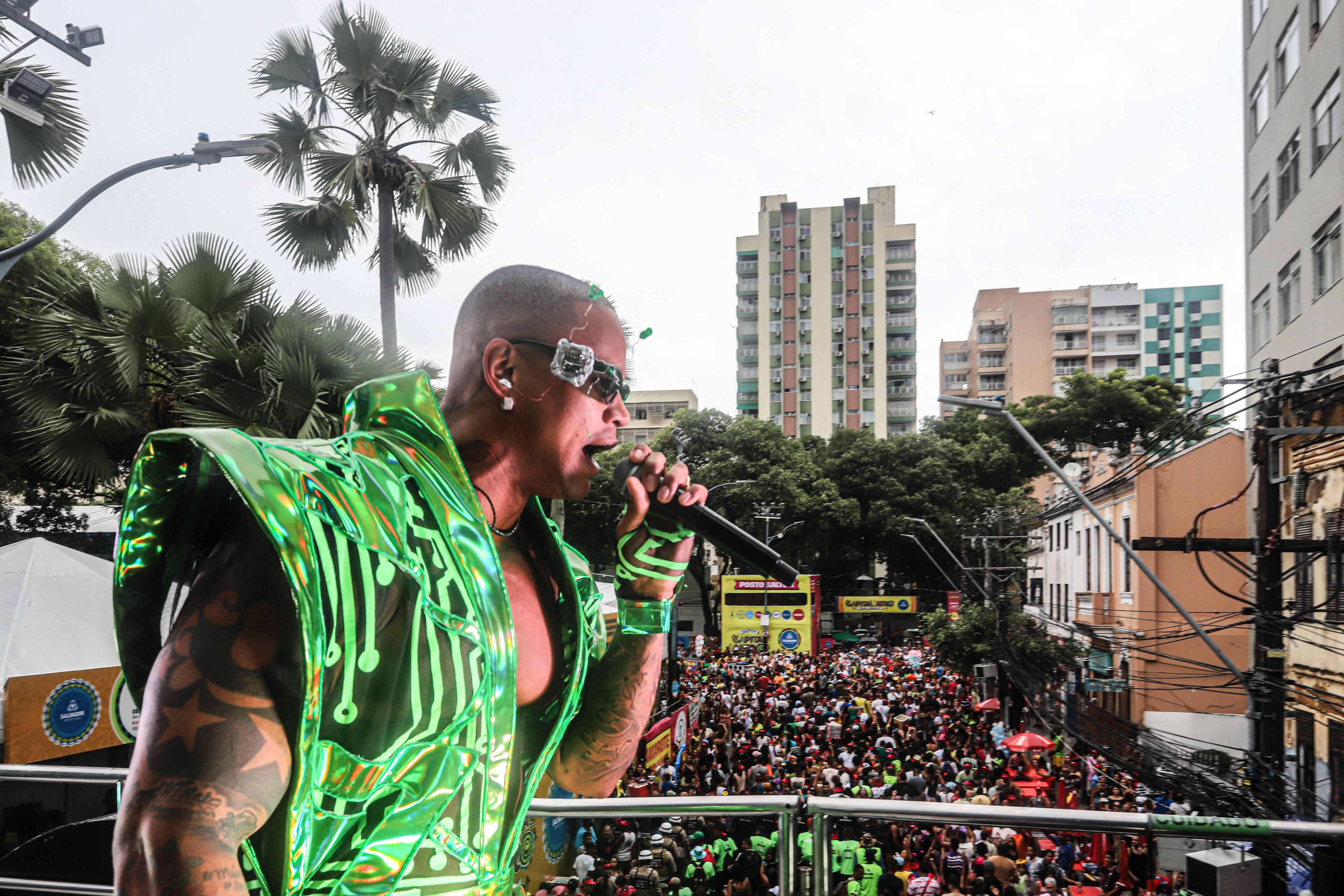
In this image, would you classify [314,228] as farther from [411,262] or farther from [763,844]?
[763,844]

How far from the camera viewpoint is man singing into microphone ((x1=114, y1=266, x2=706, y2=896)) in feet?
3.31

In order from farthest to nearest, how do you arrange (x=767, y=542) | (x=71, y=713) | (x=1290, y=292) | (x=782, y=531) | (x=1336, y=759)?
(x=782, y=531) < (x=767, y=542) < (x=1290, y=292) < (x=1336, y=759) < (x=71, y=713)

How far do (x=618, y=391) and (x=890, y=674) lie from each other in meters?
29.9

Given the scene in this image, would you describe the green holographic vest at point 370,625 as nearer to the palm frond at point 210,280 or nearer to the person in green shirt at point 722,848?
the person in green shirt at point 722,848

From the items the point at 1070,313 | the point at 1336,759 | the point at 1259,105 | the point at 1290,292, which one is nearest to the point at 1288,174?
the point at 1290,292

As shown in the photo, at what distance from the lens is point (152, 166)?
297 inches

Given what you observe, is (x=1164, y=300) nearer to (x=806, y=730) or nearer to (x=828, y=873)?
(x=806, y=730)

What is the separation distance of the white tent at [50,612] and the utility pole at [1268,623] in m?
9.46

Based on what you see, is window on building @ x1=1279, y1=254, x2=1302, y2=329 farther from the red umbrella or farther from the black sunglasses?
the black sunglasses

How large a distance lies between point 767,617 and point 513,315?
3313 centimetres

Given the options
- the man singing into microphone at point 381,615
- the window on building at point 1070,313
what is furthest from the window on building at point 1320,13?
the window on building at point 1070,313

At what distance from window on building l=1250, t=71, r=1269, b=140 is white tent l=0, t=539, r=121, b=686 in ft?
72.6

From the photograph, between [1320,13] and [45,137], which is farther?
[1320,13]

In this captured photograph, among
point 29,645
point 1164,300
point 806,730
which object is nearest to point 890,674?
point 806,730
